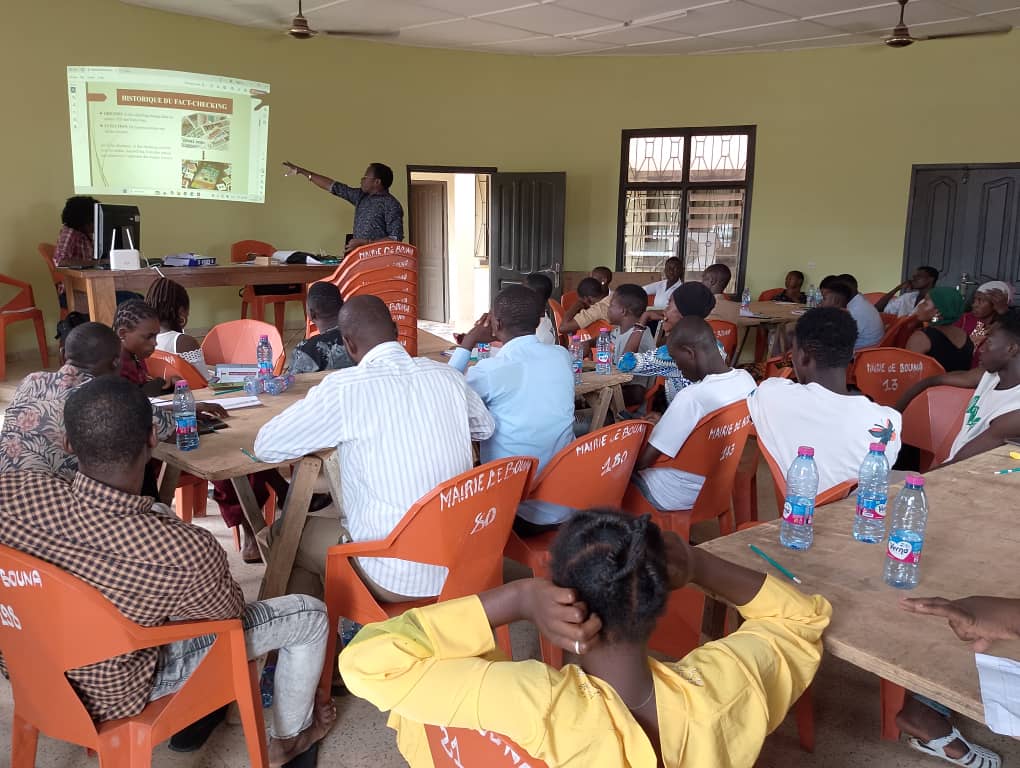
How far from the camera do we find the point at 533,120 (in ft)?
30.5

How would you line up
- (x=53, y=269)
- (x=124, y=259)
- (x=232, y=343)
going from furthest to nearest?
(x=53, y=269)
(x=124, y=259)
(x=232, y=343)

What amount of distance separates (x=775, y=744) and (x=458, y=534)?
3.46 feet

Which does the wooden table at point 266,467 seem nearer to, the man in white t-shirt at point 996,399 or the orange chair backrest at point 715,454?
the orange chair backrest at point 715,454

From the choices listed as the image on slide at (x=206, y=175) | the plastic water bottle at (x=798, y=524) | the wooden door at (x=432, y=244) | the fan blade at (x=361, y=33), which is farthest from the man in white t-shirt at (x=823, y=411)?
the wooden door at (x=432, y=244)

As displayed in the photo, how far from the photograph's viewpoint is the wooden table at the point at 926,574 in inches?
48.2

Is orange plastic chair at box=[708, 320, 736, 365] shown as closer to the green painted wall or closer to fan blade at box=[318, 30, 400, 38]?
the green painted wall

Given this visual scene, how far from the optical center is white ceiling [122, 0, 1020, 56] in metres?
6.40

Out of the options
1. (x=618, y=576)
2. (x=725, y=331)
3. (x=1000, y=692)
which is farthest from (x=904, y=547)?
(x=725, y=331)

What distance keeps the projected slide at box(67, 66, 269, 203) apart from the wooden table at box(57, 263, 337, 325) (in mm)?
1611

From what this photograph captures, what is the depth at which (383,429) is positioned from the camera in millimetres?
2049

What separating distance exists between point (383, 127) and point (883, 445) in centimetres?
793

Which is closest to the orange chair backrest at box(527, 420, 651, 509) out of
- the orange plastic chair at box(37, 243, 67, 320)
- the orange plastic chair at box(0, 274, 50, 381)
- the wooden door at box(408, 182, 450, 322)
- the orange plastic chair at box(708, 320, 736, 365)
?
the orange plastic chair at box(708, 320, 736, 365)

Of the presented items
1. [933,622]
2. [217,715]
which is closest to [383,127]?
[217,715]

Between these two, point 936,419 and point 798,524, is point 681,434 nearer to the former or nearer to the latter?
point 798,524
